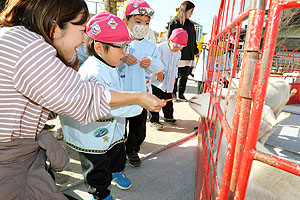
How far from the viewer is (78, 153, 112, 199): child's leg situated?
163 centimetres

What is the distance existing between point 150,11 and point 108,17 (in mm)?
819

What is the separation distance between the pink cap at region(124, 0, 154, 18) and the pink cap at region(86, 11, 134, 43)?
2.32 feet

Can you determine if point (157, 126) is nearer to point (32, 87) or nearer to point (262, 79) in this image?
point (32, 87)

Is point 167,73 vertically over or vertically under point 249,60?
under

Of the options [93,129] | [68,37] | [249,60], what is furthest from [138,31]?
[249,60]

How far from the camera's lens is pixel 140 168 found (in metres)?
2.38

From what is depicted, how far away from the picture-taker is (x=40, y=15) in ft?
2.76

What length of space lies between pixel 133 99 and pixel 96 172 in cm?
84

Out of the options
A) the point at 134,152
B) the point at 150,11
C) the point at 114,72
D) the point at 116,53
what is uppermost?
the point at 150,11

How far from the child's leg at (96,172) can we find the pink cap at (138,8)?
1458 mm

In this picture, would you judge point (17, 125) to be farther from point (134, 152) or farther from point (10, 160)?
point (134, 152)

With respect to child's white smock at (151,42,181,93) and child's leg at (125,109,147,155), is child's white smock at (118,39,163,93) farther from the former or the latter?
child's white smock at (151,42,181,93)

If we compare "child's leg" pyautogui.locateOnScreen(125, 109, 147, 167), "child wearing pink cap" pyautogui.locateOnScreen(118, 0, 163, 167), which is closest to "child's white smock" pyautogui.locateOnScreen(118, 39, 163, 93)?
"child wearing pink cap" pyautogui.locateOnScreen(118, 0, 163, 167)

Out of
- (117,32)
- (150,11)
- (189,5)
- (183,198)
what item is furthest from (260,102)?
(189,5)
